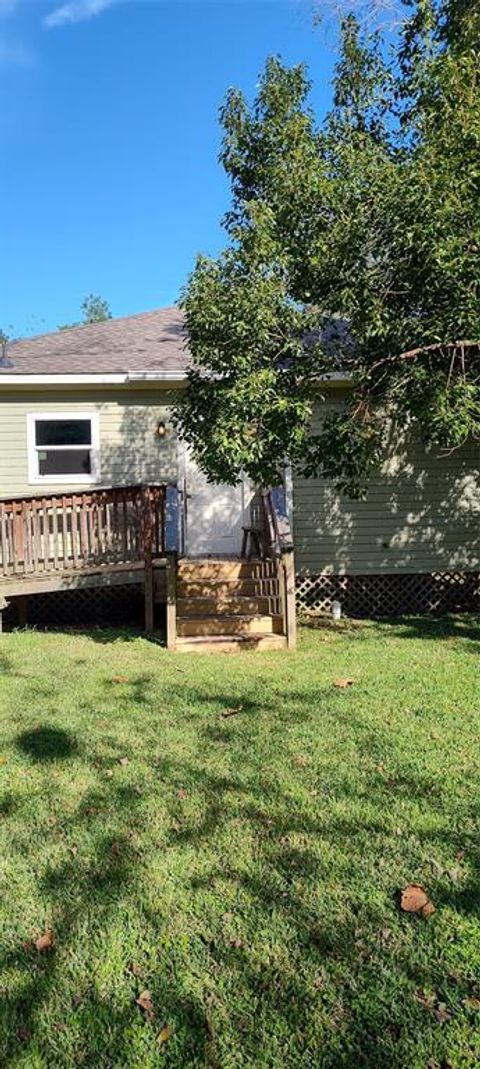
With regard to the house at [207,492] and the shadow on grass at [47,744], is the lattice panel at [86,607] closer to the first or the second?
the house at [207,492]

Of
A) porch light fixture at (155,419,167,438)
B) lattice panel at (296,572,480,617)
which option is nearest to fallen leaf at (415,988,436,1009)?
lattice panel at (296,572,480,617)

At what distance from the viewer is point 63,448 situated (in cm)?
946

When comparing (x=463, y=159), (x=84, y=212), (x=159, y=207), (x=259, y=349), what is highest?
(x=84, y=212)

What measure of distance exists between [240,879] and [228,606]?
500cm

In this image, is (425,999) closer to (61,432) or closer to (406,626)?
(406,626)

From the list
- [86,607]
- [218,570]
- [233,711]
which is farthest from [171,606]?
[86,607]

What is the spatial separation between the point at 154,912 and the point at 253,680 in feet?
10.7

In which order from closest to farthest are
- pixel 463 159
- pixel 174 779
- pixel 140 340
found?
pixel 174 779
pixel 463 159
pixel 140 340

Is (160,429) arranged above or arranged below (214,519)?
above

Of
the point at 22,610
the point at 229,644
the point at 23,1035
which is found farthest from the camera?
the point at 22,610

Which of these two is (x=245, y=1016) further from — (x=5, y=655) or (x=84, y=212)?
(x=84, y=212)

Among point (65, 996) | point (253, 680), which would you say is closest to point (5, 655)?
point (253, 680)

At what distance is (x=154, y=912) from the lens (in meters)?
2.48

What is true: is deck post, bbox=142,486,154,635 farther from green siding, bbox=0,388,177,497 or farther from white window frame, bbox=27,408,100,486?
white window frame, bbox=27,408,100,486
